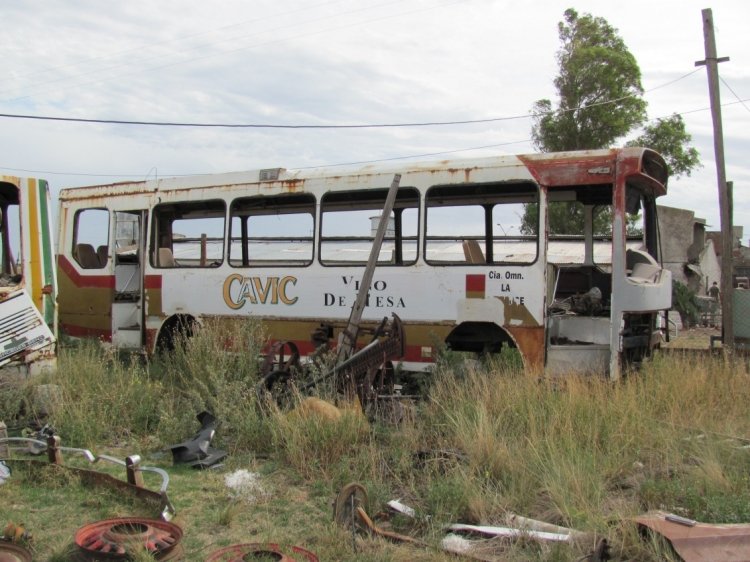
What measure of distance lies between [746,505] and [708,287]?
101 ft

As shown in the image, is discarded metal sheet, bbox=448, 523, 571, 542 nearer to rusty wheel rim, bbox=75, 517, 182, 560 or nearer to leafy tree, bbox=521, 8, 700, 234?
rusty wheel rim, bbox=75, 517, 182, 560

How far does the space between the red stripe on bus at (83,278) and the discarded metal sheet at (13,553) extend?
23.6ft

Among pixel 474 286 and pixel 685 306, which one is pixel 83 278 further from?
pixel 685 306

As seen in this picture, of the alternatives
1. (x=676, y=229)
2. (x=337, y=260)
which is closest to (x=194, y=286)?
(x=337, y=260)

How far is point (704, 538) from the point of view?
3336mm

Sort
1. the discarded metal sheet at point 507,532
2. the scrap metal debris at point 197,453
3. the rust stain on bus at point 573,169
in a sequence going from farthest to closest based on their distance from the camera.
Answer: the rust stain on bus at point 573,169 → the scrap metal debris at point 197,453 → the discarded metal sheet at point 507,532

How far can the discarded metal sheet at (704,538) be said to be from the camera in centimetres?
326

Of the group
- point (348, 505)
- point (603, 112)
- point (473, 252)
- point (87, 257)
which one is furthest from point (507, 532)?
point (603, 112)

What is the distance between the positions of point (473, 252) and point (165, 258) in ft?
15.9

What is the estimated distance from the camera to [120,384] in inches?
262

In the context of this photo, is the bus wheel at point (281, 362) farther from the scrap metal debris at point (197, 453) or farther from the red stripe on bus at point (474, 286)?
the red stripe on bus at point (474, 286)

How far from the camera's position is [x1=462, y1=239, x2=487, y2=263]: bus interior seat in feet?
26.3

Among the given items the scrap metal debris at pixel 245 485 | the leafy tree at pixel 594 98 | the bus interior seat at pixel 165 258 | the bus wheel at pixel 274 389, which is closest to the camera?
the scrap metal debris at pixel 245 485

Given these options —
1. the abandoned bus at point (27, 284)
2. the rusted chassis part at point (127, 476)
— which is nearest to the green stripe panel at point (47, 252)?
the abandoned bus at point (27, 284)
